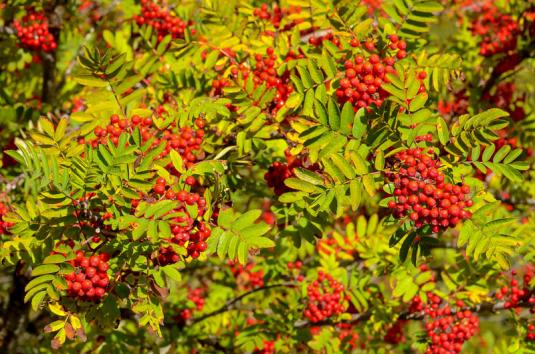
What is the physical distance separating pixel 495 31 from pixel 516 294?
2.29 meters

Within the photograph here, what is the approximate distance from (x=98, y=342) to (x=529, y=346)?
2900mm

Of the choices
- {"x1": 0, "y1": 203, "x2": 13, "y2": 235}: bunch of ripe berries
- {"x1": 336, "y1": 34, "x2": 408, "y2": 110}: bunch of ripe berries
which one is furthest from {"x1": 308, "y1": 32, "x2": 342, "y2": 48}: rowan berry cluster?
{"x1": 0, "y1": 203, "x2": 13, "y2": 235}: bunch of ripe berries

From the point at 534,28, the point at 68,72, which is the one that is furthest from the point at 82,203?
the point at 534,28

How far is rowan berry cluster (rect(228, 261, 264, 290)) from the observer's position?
4719 millimetres

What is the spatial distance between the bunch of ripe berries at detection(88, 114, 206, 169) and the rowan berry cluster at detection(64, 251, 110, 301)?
1.80 ft

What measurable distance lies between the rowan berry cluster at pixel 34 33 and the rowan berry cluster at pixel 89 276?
244cm

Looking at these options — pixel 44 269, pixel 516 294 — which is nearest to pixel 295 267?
pixel 516 294

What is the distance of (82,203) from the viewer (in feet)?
7.95

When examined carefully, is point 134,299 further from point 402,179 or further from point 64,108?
point 64,108

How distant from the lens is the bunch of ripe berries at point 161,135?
2.63 metres

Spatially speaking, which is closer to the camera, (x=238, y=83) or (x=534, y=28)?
(x=238, y=83)

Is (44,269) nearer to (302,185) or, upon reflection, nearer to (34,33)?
(302,185)

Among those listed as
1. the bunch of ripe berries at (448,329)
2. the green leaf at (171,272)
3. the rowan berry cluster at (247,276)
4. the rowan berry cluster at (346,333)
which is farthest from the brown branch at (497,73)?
the green leaf at (171,272)

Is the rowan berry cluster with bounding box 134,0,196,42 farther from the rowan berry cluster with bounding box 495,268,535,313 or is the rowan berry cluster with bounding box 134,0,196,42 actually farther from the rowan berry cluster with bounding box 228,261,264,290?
the rowan berry cluster with bounding box 495,268,535,313
